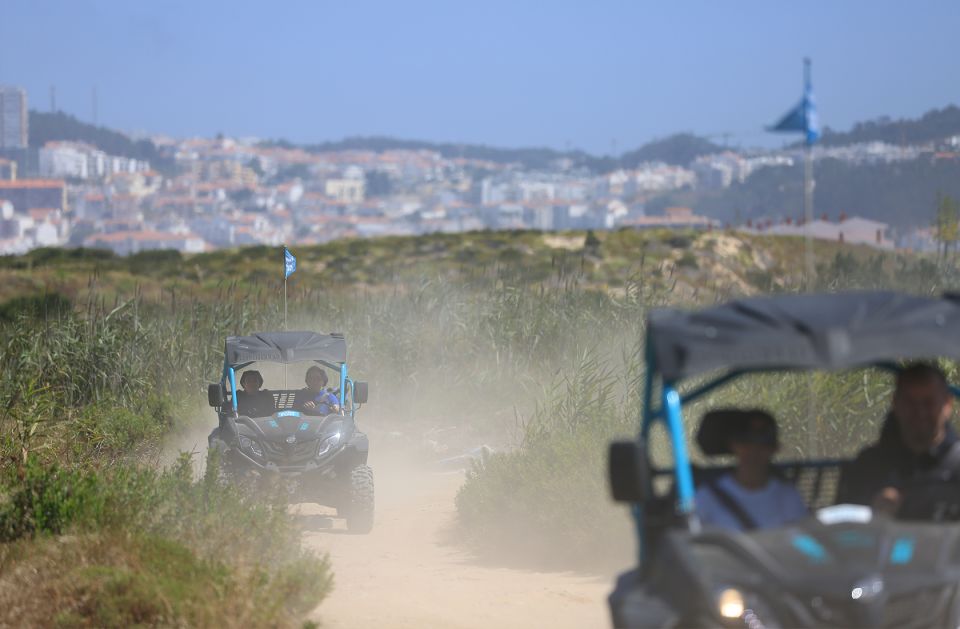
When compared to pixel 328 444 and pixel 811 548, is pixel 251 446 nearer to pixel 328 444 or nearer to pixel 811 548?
pixel 328 444

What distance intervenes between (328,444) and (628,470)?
8.55m

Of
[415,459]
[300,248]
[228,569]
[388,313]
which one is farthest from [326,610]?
[300,248]

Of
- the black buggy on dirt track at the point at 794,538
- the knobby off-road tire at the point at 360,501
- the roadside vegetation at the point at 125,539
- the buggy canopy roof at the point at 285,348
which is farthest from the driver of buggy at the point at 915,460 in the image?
the buggy canopy roof at the point at 285,348

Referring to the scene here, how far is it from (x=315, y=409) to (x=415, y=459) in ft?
15.6

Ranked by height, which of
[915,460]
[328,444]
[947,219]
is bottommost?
[328,444]

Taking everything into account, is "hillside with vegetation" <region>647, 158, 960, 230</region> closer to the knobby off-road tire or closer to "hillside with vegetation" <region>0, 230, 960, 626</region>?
"hillside with vegetation" <region>0, 230, 960, 626</region>

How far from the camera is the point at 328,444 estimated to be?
1362 cm

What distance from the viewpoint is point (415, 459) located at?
18.7m

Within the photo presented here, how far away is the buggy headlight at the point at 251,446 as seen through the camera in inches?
527

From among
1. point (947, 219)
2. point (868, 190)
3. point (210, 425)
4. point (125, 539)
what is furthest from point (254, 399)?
point (868, 190)

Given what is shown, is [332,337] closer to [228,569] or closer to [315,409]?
[315,409]

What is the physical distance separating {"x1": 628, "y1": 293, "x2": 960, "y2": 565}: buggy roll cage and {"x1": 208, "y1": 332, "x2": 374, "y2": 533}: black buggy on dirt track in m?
7.97

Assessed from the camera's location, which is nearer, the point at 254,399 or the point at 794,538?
the point at 794,538

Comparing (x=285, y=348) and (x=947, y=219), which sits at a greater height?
(x=947, y=219)
